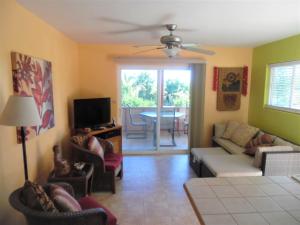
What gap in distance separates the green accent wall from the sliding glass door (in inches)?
56.1

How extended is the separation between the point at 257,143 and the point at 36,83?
343 cm

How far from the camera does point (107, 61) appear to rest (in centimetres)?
457

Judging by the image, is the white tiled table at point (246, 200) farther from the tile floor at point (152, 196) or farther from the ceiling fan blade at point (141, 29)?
the ceiling fan blade at point (141, 29)

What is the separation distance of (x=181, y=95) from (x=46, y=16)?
10.8 feet

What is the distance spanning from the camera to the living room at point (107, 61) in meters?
2.09

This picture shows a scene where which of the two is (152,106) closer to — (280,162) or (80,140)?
(80,140)

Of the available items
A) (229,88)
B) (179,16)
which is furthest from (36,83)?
(229,88)

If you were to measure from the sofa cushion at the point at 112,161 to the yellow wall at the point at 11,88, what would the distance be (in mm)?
787

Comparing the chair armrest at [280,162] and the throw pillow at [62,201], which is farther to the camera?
the chair armrest at [280,162]

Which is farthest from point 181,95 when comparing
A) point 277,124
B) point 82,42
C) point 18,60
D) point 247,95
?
point 18,60

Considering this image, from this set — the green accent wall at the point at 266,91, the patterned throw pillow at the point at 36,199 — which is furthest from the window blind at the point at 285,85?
the patterned throw pillow at the point at 36,199

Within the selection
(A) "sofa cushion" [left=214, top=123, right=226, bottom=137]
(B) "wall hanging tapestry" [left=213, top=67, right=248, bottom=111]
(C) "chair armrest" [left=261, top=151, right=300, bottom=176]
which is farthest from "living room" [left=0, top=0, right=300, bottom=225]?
(C) "chair armrest" [left=261, top=151, right=300, bottom=176]

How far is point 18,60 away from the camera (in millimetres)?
2115

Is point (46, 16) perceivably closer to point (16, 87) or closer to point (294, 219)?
point (16, 87)
